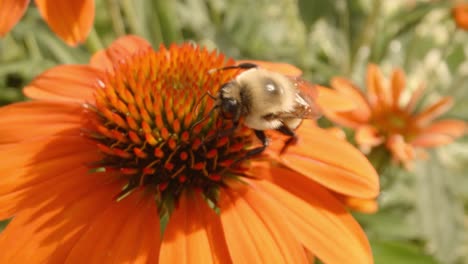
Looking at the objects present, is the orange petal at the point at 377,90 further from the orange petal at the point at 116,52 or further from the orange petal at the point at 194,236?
the orange petal at the point at 194,236

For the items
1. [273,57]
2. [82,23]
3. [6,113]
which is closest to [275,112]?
[82,23]

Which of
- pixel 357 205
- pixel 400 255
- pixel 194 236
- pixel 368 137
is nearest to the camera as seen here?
pixel 194 236

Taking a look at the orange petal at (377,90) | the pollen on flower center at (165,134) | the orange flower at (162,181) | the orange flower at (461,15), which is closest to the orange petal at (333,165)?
the orange flower at (162,181)

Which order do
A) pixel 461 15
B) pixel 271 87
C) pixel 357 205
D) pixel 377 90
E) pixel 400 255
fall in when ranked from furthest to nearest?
1. pixel 461 15
2. pixel 377 90
3. pixel 400 255
4. pixel 357 205
5. pixel 271 87

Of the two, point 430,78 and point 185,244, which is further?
point 430,78

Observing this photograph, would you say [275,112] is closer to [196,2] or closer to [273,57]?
[273,57]

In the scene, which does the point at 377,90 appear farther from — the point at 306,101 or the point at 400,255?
the point at 306,101

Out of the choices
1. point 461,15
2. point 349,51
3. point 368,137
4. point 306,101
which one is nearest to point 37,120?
point 306,101
